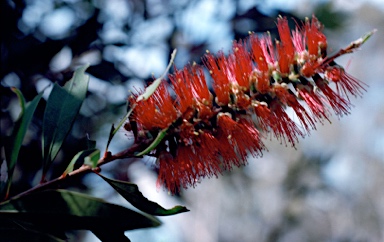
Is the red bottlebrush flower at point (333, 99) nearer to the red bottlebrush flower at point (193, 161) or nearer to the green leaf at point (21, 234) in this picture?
the red bottlebrush flower at point (193, 161)

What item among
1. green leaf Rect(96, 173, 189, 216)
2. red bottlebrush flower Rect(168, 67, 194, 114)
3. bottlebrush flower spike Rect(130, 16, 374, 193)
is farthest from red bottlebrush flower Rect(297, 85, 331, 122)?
green leaf Rect(96, 173, 189, 216)

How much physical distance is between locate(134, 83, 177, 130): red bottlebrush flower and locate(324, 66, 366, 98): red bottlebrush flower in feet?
1.04

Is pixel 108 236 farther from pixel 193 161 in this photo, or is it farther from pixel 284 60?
pixel 284 60

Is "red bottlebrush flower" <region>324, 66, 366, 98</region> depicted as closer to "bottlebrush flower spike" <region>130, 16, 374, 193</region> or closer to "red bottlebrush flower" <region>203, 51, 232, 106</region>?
"bottlebrush flower spike" <region>130, 16, 374, 193</region>

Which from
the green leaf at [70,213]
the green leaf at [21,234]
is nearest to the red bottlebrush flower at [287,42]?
the green leaf at [70,213]

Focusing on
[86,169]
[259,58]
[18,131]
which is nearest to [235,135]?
[259,58]

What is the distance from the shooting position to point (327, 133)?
17562 mm

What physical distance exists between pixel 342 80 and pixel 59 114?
22.5 inches

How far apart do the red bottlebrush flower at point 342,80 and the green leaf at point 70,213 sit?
46 cm

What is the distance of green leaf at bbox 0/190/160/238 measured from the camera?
93 centimetres

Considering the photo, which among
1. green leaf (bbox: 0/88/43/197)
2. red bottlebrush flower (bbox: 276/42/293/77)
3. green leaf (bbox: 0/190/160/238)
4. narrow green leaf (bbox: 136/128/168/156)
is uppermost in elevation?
red bottlebrush flower (bbox: 276/42/293/77)

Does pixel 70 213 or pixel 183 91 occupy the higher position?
pixel 183 91

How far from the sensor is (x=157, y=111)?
1.10m

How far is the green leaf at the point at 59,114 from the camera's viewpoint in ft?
3.47
